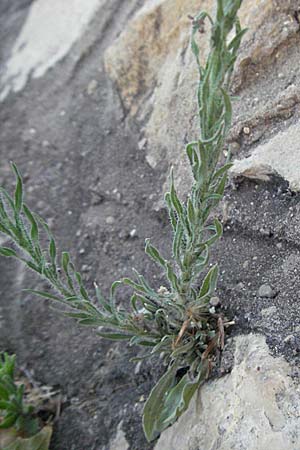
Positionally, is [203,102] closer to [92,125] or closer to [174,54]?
[174,54]

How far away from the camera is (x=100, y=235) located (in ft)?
7.11

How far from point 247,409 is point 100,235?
98 centimetres

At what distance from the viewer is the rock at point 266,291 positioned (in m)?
1.55

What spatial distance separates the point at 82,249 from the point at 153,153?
46 centimetres

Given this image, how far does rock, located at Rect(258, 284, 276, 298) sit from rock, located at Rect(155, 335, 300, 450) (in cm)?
13

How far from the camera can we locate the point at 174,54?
2.17 meters

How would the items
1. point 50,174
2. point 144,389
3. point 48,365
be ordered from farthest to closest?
point 50,174 → point 48,365 → point 144,389

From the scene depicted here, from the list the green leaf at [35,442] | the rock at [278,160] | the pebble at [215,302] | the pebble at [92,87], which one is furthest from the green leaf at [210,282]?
the pebble at [92,87]

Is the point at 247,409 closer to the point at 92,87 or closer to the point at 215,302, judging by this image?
the point at 215,302

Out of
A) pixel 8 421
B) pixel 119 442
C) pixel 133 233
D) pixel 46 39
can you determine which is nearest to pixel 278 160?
pixel 133 233

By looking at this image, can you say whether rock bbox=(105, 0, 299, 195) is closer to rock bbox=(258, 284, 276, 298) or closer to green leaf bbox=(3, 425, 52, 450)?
rock bbox=(258, 284, 276, 298)

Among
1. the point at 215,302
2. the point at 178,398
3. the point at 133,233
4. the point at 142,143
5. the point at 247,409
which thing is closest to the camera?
the point at 247,409

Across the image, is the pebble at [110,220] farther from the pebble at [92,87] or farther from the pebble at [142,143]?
the pebble at [92,87]

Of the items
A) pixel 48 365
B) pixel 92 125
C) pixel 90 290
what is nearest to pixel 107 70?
pixel 92 125
